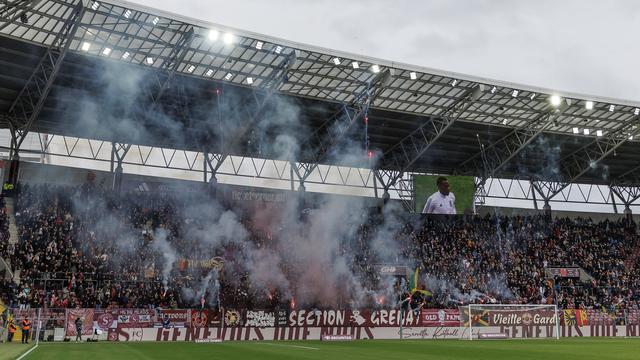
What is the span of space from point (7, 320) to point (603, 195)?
5025 cm

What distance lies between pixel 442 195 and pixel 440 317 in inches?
577

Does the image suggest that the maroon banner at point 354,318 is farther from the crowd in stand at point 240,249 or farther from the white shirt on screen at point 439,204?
the white shirt on screen at point 439,204

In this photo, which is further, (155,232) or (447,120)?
(447,120)

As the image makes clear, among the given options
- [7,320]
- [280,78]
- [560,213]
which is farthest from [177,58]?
[560,213]

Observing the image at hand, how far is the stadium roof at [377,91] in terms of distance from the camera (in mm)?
29703

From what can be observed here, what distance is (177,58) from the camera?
32062 mm

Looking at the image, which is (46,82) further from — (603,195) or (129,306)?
(603,195)

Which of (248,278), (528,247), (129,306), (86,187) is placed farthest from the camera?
(528,247)

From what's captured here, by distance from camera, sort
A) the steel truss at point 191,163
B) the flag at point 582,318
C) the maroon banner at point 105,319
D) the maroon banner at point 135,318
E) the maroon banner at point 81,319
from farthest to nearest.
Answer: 1. the steel truss at point 191,163
2. the flag at point 582,318
3. the maroon banner at point 135,318
4. the maroon banner at point 105,319
5. the maroon banner at point 81,319

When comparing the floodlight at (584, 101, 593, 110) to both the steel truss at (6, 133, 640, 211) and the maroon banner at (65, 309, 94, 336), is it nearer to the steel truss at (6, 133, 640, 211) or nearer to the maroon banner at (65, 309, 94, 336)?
the steel truss at (6, 133, 640, 211)

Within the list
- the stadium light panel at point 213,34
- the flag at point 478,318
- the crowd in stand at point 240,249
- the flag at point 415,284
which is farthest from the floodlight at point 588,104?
the stadium light panel at point 213,34

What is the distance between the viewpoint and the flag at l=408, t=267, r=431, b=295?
39.1 metres

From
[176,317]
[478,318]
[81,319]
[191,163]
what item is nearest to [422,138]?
[478,318]

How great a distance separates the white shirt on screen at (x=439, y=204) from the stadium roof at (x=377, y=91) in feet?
10.7
